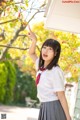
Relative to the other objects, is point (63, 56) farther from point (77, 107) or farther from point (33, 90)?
point (33, 90)

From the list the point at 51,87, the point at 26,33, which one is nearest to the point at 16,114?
the point at 26,33

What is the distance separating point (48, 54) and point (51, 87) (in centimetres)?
24

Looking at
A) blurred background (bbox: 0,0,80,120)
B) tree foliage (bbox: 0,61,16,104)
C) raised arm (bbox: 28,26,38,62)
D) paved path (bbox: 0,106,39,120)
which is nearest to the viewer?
raised arm (bbox: 28,26,38,62)

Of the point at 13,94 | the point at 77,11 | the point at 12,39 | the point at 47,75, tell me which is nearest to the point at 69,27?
the point at 77,11

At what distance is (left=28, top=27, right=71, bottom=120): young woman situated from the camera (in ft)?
8.31

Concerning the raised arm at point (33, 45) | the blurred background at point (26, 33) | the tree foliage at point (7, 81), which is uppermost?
the raised arm at point (33, 45)

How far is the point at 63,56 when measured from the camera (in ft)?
17.6

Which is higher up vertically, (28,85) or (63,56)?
(63,56)

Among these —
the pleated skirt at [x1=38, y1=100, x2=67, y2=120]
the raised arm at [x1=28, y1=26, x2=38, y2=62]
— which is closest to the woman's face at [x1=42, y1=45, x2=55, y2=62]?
the raised arm at [x1=28, y1=26, x2=38, y2=62]

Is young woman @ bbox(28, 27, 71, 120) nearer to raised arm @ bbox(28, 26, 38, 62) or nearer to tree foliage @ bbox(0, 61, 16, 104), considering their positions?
raised arm @ bbox(28, 26, 38, 62)

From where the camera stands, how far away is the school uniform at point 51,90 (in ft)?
8.32

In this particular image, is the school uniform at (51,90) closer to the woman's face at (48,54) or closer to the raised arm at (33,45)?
the woman's face at (48,54)

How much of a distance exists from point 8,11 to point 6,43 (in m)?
1.37

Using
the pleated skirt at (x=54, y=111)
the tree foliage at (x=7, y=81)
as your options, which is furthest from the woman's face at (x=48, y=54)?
the tree foliage at (x=7, y=81)
